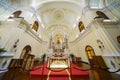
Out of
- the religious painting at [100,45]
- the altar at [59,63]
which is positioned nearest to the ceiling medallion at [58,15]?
the altar at [59,63]

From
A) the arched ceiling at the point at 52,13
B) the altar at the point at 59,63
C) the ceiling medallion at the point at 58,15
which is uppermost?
the ceiling medallion at the point at 58,15

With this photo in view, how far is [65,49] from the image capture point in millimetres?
11945

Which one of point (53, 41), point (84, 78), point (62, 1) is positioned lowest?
point (84, 78)

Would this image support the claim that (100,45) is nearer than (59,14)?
Yes

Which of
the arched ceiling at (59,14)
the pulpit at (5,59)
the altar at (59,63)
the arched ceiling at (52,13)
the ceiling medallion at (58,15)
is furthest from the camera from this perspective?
the ceiling medallion at (58,15)

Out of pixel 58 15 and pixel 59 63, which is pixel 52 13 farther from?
pixel 59 63

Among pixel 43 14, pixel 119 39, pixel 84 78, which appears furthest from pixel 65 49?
pixel 84 78

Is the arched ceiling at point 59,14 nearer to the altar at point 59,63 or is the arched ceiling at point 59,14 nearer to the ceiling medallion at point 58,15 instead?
the ceiling medallion at point 58,15

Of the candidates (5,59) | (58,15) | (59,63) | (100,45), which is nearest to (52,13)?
(58,15)

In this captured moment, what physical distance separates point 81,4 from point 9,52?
892 centimetres

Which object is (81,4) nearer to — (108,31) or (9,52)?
(108,31)

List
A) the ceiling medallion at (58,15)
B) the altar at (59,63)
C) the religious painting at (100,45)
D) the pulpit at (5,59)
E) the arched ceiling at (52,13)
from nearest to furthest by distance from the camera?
the pulpit at (5,59) < the altar at (59,63) < the religious painting at (100,45) < the arched ceiling at (52,13) < the ceiling medallion at (58,15)

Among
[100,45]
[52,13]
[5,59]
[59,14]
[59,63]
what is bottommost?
[59,63]

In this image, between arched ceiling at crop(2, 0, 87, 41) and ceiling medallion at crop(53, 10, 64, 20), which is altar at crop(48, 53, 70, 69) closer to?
arched ceiling at crop(2, 0, 87, 41)
